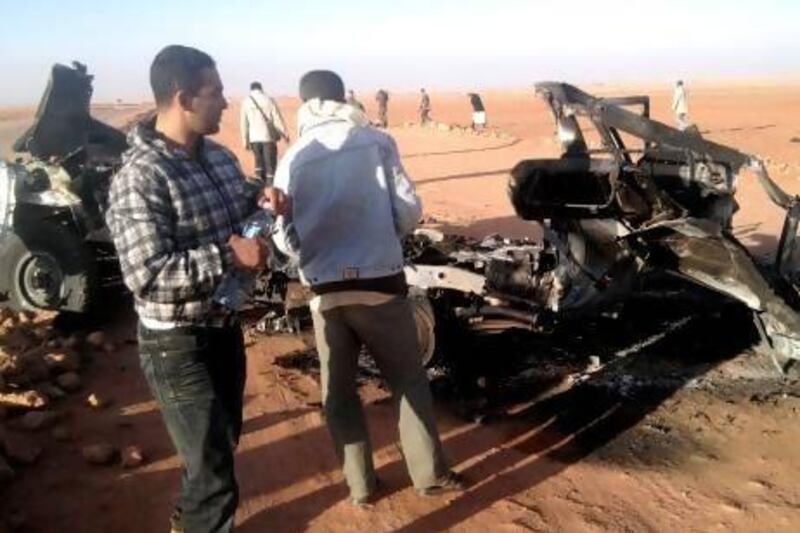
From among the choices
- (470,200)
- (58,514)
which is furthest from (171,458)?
(470,200)

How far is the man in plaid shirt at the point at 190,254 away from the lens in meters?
2.57

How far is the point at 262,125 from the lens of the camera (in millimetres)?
11625

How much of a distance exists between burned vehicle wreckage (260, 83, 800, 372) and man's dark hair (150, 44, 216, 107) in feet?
8.92

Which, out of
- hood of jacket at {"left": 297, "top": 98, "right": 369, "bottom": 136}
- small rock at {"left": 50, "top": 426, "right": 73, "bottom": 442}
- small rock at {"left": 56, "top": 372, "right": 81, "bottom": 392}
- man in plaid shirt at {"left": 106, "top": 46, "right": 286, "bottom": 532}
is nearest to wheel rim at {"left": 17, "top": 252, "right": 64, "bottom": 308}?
small rock at {"left": 56, "top": 372, "right": 81, "bottom": 392}

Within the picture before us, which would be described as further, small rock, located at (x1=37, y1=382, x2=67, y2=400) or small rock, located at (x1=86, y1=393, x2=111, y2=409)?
small rock, located at (x1=37, y1=382, x2=67, y2=400)

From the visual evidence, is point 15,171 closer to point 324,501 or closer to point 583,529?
point 324,501

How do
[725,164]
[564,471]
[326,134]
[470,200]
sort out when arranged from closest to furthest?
1. [326,134]
2. [564,471]
3. [725,164]
4. [470,200]

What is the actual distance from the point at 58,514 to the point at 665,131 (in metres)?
4.20

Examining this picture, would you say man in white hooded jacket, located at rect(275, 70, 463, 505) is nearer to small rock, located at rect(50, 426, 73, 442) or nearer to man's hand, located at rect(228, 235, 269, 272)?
man's hand, located at rect(228, 235, 269, 272)

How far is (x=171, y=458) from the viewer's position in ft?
14.4

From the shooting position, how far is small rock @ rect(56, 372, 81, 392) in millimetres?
5309

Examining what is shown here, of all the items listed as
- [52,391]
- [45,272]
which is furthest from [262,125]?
[52,391]

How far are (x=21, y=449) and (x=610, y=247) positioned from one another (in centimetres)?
373

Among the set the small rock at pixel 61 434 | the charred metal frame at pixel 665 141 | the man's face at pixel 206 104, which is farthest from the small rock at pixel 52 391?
the charred metal frame at pixel 665 141
